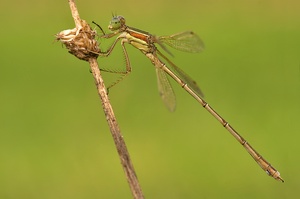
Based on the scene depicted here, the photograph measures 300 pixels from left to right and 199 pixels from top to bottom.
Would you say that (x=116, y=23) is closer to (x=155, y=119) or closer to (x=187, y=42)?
(x=187, y=42)

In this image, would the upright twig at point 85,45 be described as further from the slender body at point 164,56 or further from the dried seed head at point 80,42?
the slender body at point 164,56

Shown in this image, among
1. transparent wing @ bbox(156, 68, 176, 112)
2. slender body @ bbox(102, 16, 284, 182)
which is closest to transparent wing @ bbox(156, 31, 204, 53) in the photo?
slender body @ bbox(102, 16, 284, 182)

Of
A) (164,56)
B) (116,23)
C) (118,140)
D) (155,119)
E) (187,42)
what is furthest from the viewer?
(155,119)

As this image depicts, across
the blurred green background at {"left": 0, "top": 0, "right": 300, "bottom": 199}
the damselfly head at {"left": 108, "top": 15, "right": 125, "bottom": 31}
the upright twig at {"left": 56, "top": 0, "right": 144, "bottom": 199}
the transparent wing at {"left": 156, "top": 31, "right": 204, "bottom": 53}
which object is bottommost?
the upright twig at {"left": 56, "top": 0, "right": 144, "bottom": 199}

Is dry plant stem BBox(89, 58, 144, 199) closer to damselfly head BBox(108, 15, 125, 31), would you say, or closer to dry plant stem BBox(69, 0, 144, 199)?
dry plant stem BBox(69, 0, 144, 199)

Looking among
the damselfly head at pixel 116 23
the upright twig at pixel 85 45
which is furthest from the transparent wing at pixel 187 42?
the upright twig at pixel 85 45

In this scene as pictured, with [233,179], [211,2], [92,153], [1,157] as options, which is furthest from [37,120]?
[211,2]

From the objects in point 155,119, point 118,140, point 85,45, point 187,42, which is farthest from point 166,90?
point 155,119
